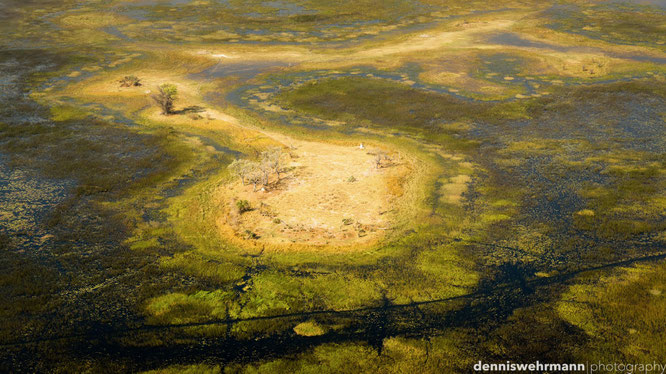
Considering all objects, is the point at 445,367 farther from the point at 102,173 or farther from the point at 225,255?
the point at 102,173

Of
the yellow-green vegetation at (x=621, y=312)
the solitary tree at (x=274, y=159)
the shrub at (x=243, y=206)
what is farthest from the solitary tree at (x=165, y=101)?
the yellow-green vegetation at (x=621, y=312)

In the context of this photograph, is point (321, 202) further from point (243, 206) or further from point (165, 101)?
point (165, 101)

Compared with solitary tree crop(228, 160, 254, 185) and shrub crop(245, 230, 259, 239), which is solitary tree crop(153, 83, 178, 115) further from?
shrub crop(245, 230, 259, 239)

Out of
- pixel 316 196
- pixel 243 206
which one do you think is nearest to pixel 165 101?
pixel 243 206

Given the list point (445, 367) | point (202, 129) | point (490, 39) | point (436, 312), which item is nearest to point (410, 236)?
point (436, 312)

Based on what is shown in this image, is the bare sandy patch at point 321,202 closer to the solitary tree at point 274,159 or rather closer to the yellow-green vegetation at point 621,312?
the solitary tree at point 274,159

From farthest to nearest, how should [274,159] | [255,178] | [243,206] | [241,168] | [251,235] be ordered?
[274,159] < [241,168] < [255,178] < [243,206] < [251,235]

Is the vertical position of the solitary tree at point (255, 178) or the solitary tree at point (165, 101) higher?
the solitary tree at point (165, 101)

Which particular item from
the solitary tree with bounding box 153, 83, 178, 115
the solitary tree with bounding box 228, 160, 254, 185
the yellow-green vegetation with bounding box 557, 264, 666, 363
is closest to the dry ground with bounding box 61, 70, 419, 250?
the solitary tree with bounding box 228, 160, 254, 185

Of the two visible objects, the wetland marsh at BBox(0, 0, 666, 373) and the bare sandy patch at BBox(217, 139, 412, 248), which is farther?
the bare sandy patch at BBox(217, 139, 412, 248)

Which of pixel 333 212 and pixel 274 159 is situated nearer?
pixel 333 212
